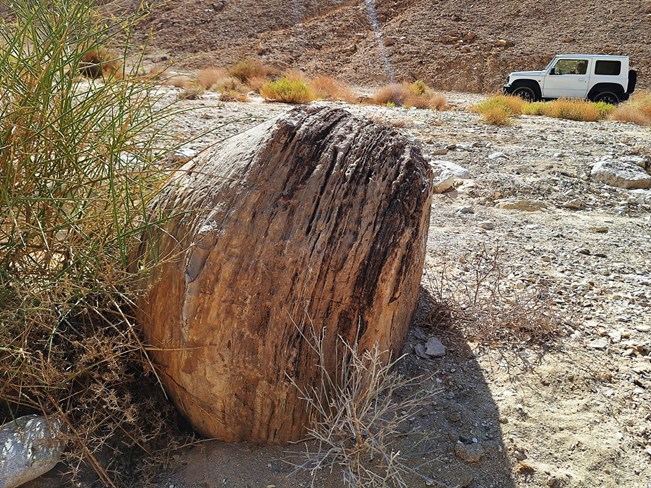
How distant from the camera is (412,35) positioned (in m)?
22.9

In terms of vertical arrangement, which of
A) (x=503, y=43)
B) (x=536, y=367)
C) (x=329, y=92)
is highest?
(x=503, y=43)

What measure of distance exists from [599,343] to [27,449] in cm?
272

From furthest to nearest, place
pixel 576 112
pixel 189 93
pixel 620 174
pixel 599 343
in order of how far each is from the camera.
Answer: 1. pixel 576 112
2. pixel 620 174
3. pixel 189 93
4. pixel 599 343

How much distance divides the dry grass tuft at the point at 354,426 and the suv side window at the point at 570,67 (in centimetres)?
1505

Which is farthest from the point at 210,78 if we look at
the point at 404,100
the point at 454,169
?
the point at 454,169

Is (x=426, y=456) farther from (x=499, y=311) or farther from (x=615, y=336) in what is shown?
(x=615, y=336)

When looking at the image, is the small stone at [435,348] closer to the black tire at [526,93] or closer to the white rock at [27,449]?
the white rock at [27,449]

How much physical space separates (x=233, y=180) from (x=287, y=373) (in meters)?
0.79

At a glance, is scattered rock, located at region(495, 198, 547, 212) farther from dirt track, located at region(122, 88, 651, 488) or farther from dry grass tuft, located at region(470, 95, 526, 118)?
dry grass tuft, located at region(470, 95, 526, 118)

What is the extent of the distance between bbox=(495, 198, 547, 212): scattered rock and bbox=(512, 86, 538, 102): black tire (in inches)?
422

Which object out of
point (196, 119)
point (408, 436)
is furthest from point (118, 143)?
point (196, 119)

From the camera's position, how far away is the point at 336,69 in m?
21.9

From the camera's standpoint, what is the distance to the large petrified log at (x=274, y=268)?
2365 mm

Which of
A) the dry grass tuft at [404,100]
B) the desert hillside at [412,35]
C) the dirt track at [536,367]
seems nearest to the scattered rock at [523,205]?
the dirt track at [536,367]
